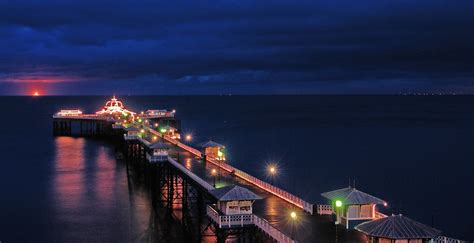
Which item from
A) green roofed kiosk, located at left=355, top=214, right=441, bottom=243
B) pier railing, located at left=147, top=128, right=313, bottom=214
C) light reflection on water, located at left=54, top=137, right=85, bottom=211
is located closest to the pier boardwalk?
pier railing, located at left=147, top=128, right=313, bottom=214

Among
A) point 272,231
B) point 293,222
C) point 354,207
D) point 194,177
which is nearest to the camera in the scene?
point 272,231

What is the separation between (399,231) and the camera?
80.0 ft

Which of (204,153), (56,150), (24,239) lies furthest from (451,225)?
(56,150)

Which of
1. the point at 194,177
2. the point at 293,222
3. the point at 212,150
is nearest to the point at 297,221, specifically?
the point at 293,222

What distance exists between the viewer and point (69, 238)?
4525cm

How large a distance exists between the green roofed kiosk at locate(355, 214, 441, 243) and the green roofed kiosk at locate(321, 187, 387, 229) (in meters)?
5.06

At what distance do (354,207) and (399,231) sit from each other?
633cm

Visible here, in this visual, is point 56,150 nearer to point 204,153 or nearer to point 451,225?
point 204,153

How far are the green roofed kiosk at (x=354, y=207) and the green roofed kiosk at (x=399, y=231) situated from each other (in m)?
5.06

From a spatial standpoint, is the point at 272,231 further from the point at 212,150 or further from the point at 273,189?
the point at 212,150

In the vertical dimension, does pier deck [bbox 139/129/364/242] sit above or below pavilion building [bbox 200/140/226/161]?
below

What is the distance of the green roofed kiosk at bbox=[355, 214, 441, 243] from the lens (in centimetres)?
2423

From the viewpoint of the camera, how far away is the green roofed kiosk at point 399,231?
24.2 m

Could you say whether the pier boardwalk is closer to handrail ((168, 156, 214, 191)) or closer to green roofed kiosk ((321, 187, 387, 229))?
handrail ((168, 156, 214, 191))
